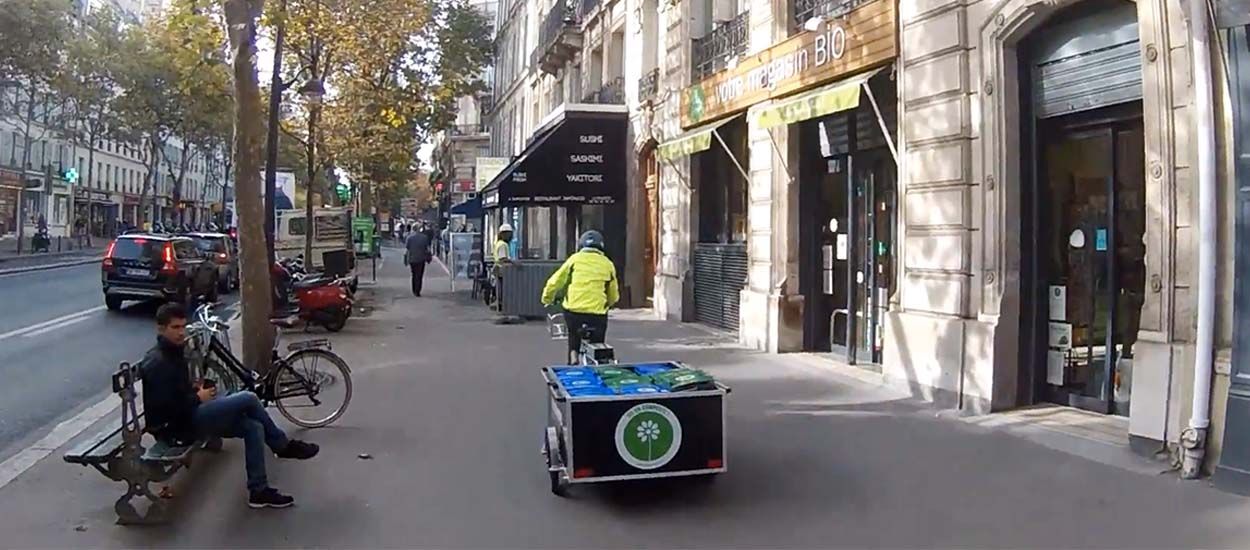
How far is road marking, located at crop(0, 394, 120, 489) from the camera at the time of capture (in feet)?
24.3

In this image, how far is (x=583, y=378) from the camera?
23.1ft

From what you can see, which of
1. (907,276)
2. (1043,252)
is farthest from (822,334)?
(1043,252)

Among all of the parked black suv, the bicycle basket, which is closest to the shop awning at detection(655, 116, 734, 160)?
the bicycle basket

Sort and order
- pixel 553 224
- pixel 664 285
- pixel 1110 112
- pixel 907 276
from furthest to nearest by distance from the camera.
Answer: pixel 553 224 → pixel 664 285 → pixel 907 276 → pixel 1110 112

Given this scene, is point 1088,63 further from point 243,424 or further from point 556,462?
point 243,424

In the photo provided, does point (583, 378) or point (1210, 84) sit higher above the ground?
point (1210, 84)

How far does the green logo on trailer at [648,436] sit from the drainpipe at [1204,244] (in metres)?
3.20

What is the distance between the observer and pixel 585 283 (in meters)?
9.62

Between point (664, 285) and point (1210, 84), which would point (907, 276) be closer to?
point (1210, 84)

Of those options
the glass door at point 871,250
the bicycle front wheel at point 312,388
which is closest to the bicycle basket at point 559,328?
the bicycle front wheel at point 312,388

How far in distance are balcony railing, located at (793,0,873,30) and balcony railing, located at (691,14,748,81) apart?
194 centimetres

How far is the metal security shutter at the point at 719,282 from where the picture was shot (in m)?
16.2

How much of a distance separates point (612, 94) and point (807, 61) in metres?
11.4

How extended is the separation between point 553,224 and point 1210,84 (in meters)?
24.2
